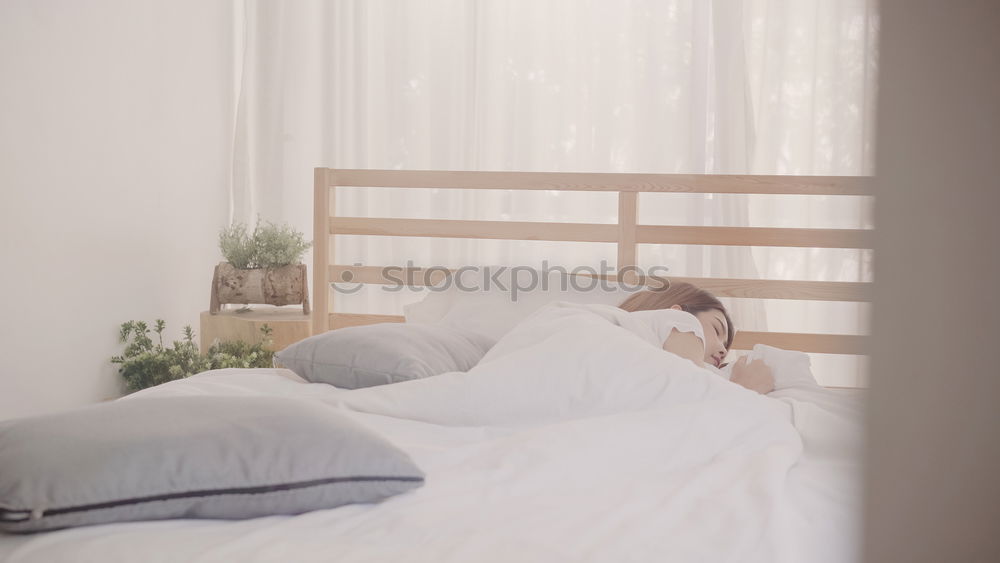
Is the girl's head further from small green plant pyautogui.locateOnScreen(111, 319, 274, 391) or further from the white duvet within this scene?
small green plant pyautogui.locateOnScreen(111, 319, 274, 391)

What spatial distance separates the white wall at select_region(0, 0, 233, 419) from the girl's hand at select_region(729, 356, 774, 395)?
1.96 meters

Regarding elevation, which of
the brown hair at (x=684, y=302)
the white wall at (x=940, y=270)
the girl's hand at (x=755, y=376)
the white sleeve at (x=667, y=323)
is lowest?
the girl's hand at (x=755, y=376)

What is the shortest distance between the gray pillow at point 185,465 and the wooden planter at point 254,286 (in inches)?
67.5

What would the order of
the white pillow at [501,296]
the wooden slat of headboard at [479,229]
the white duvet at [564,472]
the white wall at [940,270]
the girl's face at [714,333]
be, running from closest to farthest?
the white wall at [940,270], the white duvet at [564,472], the girl's face at [714,333], the white pillow at [501,296], the wooden slat of headboard at [479,229]

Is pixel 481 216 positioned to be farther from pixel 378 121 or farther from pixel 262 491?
pixel 262 491

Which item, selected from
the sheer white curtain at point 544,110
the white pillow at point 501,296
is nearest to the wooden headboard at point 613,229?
the sheer white curtain at point 544,110

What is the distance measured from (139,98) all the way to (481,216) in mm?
1243

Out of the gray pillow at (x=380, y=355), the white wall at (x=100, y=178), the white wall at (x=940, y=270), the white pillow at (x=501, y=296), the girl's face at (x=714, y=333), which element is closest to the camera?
the white wall at (x=940, y=270)

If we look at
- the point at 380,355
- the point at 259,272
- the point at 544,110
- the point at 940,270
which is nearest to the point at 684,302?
the point at 380,355

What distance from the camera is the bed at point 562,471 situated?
0.85m

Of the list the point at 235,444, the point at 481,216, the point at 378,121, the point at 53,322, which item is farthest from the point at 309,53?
the point at 235,444

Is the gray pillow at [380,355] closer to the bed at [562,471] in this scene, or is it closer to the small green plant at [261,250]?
the bed at [562,471]

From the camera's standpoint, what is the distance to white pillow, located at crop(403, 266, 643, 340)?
2.09m

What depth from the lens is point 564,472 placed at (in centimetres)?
112
